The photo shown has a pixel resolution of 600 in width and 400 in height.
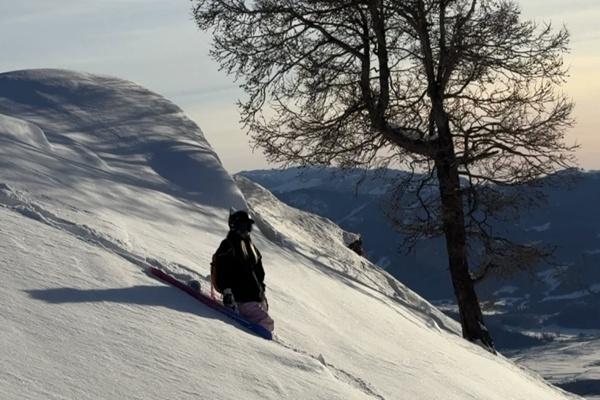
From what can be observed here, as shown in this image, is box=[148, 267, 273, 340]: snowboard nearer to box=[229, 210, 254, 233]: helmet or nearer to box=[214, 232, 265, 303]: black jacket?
box=[214, 232, 265, 303]: black jacket

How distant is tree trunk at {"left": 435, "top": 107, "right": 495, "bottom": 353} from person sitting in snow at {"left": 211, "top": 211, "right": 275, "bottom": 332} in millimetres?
7814

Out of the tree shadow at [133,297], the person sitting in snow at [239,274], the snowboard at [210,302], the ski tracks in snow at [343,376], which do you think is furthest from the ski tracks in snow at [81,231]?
the tree shadow at [133,297]

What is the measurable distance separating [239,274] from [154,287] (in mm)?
887

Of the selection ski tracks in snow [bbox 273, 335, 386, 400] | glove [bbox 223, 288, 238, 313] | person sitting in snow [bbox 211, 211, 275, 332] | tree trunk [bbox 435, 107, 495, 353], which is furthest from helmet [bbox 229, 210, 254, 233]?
tree trunk [bbox 435, 107, 495, 353]

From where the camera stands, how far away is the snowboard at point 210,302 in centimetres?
762

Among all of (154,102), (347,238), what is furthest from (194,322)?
(347,238)

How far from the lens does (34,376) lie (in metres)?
5.16

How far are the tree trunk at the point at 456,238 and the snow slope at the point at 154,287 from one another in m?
0.50

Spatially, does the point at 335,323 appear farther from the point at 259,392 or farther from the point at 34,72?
the point at 34,72

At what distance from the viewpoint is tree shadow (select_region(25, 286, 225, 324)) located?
257 inches

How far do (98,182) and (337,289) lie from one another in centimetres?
323

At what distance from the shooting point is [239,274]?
26.9 feet

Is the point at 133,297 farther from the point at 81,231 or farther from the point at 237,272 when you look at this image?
the point at 81,231

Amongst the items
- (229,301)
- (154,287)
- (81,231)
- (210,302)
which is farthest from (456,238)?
(154,287)
